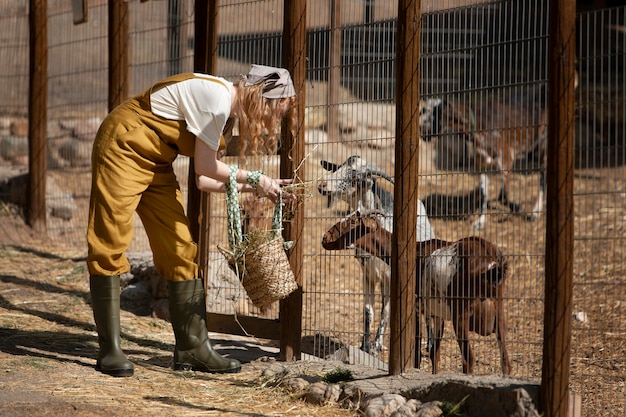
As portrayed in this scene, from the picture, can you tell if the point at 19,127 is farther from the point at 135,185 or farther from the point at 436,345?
the point at 436,345

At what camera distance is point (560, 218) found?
434cm

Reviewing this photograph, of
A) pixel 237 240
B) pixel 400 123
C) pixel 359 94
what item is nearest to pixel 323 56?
pixel 359 94

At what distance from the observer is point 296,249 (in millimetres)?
5844

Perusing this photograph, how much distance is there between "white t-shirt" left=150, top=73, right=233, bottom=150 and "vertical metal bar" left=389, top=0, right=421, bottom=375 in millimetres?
987

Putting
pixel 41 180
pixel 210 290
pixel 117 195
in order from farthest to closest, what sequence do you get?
1. pixel 41 180
2. pixel 210 290
3. pixel 117 195

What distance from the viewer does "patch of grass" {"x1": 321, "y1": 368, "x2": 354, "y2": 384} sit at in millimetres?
5191

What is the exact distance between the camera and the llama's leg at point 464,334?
18.0ft

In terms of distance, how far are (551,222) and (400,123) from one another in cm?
116

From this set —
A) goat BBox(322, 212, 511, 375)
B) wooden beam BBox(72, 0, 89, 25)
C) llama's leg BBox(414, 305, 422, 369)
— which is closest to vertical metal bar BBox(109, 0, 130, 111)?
wooden beam BBox(72, 0, 89, 25)

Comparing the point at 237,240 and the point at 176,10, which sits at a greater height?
the point at 176,10

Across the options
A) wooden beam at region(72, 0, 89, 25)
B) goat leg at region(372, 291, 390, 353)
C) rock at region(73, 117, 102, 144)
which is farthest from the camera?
rock at region(73, 117, 102, 144)

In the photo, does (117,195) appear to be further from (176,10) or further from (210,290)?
(176,10)

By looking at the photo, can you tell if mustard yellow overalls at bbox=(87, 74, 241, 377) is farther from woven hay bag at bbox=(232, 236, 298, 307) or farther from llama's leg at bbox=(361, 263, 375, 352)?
llama's leg at bbox=(361, 263, 375, 352)

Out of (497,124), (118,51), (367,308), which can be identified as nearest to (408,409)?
(367,308)
